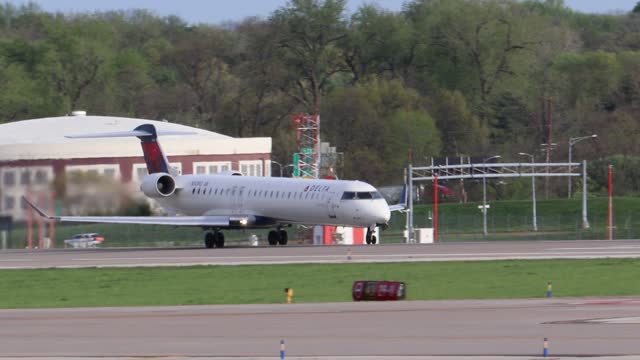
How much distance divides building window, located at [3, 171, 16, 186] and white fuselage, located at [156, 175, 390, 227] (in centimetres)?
690

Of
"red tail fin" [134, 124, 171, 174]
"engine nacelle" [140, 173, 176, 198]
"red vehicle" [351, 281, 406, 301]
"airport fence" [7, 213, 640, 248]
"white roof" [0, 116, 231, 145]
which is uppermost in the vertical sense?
"white roof" [0, 116, 231, 145]

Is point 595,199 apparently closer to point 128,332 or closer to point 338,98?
point 338,98

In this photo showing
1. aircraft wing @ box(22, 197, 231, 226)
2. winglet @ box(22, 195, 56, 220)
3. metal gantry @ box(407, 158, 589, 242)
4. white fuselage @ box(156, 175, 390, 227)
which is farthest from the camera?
metal gantry @ box(407, 158, 589, 242)

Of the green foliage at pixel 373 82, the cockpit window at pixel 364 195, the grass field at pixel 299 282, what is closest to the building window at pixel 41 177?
the cockpit window at pixel 364 195

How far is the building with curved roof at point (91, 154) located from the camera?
6078 cm

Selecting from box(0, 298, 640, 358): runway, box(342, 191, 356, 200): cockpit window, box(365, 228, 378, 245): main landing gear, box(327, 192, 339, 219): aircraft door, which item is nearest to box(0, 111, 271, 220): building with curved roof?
box(327, 192, 339, 219): aircraft door

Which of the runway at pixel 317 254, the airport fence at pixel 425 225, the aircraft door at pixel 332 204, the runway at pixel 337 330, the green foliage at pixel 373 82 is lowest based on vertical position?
the runway at pixel 337 330

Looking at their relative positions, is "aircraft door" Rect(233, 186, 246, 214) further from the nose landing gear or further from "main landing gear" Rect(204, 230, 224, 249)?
the nose landing gear

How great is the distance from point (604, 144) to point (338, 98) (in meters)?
21.7

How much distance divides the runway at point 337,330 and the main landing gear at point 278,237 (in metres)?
30.7

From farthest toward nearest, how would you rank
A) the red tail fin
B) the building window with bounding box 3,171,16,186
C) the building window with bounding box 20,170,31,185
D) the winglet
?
the red tail fin, the building window with bounding box 3,171,16,186, the building window with bounding box 20,170,31,185, the winglet

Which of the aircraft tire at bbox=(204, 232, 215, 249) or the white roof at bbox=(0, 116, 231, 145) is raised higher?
the white roof at bbox=(0, 116, 231, 145)

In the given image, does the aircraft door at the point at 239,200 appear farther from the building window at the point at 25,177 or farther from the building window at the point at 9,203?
the building window at the point at 9,203

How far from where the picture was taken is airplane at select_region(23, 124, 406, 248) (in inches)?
2302
